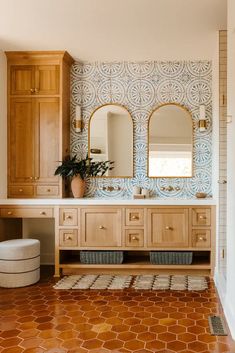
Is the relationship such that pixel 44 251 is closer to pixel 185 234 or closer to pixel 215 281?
pixel 185 234

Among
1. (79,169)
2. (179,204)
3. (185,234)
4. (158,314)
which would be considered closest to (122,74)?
(79,169)

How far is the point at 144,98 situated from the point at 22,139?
1.52 m

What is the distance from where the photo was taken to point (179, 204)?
4.10 meters

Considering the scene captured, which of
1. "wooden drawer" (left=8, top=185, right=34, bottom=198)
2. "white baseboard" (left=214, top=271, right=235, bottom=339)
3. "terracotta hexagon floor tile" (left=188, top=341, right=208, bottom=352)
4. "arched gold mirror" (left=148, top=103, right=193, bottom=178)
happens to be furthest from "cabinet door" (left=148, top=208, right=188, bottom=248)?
"terracotta hexagon floor tile" (left=188, top=341, right=208, bottom=352)

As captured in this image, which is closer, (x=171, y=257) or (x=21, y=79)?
(x=171, y=257)

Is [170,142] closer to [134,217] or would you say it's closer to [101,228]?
[134,217]

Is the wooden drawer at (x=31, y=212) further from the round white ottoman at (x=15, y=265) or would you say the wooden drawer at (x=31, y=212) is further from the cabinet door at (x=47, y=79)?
the cabinet door at (x=47, y=79)

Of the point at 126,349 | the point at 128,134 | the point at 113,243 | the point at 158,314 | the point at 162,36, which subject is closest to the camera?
the point at 126,349

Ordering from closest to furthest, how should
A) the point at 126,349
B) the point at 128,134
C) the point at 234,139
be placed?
the point at 126,349 → the point at 234,139 → the point at 128,134

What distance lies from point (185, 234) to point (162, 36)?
204 centimetres

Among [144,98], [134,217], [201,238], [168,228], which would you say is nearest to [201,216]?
[201,238]

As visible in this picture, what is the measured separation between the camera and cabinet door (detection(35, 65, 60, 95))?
444cm

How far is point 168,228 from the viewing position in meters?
4.12

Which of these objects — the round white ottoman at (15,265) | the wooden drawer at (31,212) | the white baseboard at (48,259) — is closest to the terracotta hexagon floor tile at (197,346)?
the round white ottoman at (15,265)
